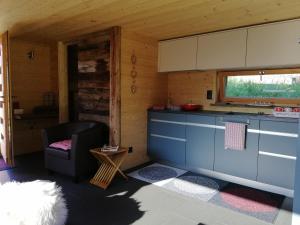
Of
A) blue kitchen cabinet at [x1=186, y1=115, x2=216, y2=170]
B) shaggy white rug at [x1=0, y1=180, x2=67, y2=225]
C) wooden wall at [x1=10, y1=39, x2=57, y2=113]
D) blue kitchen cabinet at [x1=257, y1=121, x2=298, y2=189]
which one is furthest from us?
wooden wall at [x1=10, y1=39, x2=57, y2=113]

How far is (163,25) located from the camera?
329cm

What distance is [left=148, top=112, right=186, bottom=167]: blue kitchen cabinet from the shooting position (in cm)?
372

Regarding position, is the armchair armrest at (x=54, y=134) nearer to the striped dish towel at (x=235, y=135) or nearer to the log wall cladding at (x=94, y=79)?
the log wall cladding at (x=94, y=79)

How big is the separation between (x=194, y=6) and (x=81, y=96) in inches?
96.2

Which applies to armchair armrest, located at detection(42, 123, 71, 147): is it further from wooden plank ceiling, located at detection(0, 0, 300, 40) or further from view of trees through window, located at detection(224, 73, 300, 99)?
view of trees through window, located at detection(224, 73, 300, 99)

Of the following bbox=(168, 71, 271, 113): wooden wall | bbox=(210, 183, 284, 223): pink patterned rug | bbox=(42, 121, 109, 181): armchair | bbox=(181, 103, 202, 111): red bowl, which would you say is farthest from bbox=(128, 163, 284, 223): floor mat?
bbox=(168, 71, 271, 113): wooden wall

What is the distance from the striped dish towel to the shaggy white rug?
2.17m

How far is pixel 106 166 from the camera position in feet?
11.0

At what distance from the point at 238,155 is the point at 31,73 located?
4102 mm

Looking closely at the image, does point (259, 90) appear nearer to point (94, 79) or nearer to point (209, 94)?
point (209, 94)

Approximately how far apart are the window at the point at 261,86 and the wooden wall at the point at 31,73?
3468mm

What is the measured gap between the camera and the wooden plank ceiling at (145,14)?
252cm

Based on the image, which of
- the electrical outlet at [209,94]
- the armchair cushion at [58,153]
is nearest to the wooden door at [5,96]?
the armchair cushion at [58,153]

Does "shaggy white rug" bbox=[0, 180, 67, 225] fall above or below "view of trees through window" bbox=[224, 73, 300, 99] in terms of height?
below
